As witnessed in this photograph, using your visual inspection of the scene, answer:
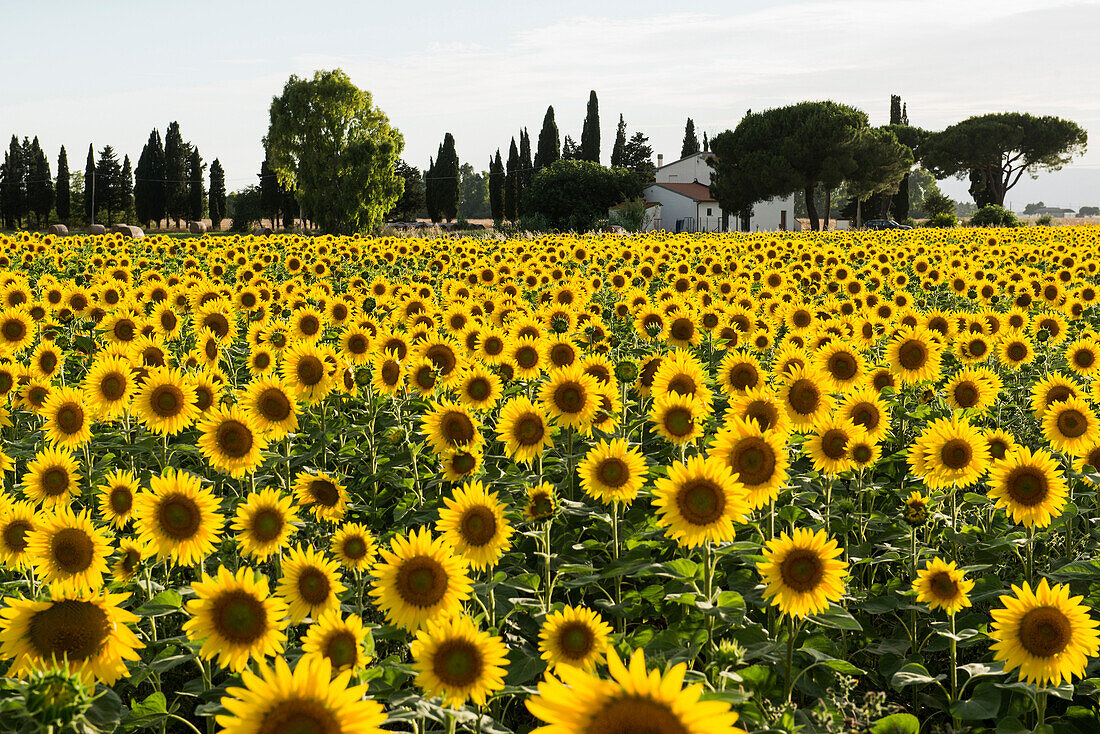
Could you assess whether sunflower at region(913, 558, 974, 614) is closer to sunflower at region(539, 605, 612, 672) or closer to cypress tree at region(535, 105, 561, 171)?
sunflower at region(539, 605, 612, 672)

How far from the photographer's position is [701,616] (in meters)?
4.16

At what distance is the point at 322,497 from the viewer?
16.1 feet

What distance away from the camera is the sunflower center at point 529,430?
5.05 m

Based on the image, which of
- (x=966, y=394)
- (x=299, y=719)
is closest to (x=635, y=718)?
(x=299, y=719)

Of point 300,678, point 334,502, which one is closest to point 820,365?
point 334,502

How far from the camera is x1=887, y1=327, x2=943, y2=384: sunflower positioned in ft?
22.4

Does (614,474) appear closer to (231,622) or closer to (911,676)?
(911,676)

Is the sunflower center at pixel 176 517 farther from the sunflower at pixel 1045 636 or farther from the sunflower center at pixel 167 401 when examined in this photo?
the sunflower at pixel 1045 636

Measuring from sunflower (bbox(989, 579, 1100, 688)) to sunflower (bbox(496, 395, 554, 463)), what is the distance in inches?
100

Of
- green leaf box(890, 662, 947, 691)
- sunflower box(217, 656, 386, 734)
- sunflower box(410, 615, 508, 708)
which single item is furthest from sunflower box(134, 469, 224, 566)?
green leaf box(890, 662, 947, 691)

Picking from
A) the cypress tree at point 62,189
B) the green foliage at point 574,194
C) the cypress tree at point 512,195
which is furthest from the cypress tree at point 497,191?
the cypress tree at point 62,189

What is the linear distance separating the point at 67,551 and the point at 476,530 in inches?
68.9

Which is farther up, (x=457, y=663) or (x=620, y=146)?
(x=620, y=146)

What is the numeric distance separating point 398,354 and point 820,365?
3423 millimetres
